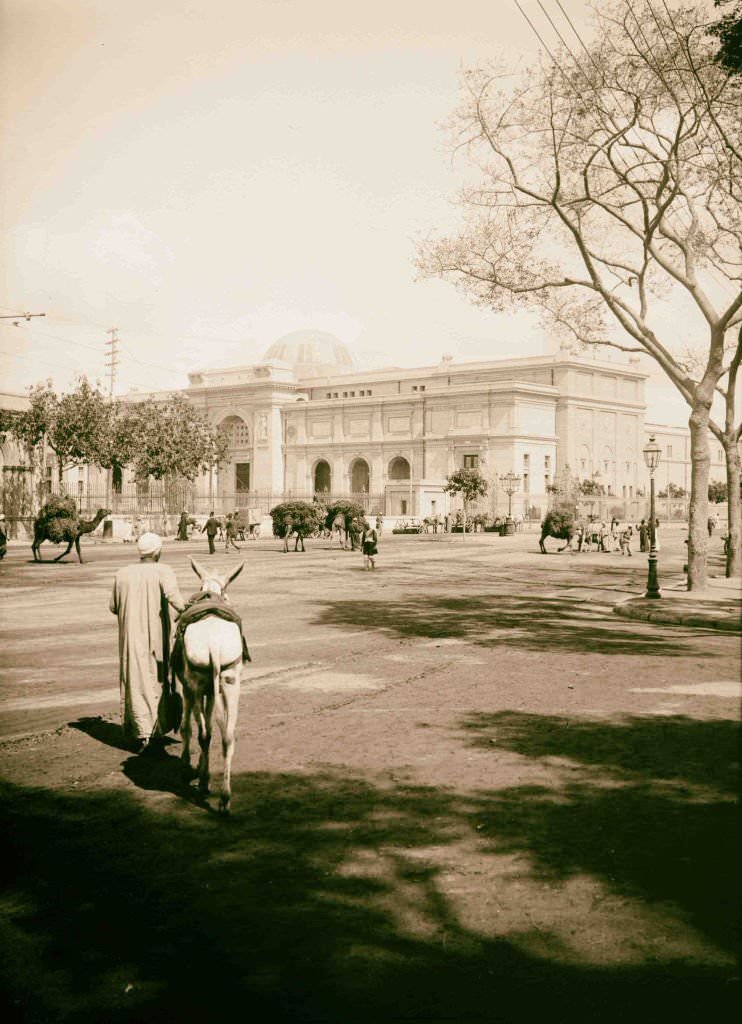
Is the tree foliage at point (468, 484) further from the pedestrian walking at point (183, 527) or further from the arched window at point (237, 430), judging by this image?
the arched window at point (237, 430)

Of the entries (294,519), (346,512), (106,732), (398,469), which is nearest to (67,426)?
Result: (294,519)

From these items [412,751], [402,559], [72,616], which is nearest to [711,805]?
[412,751]

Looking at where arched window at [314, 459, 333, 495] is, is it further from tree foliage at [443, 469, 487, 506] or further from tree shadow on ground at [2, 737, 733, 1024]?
tree shadow on ground at [2, 737, 733, 1024]

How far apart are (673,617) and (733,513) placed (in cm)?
808

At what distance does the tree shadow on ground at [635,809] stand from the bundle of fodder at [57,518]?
75.5 feet

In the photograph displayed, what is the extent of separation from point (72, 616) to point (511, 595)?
8933 mm

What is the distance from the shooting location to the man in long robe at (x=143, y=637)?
7.53m

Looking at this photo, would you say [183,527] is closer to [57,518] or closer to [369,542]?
[57,518]

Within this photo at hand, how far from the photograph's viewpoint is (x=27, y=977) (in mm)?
Answer: 4125

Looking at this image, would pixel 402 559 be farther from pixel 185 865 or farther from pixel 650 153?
pixel 185 865

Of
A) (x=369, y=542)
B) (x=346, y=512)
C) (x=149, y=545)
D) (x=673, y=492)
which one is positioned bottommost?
(x=369, y=542)

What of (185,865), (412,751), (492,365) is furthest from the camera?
(492,365)

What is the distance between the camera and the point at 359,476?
9894 centimetres

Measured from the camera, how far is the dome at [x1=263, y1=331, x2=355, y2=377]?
115 metres
